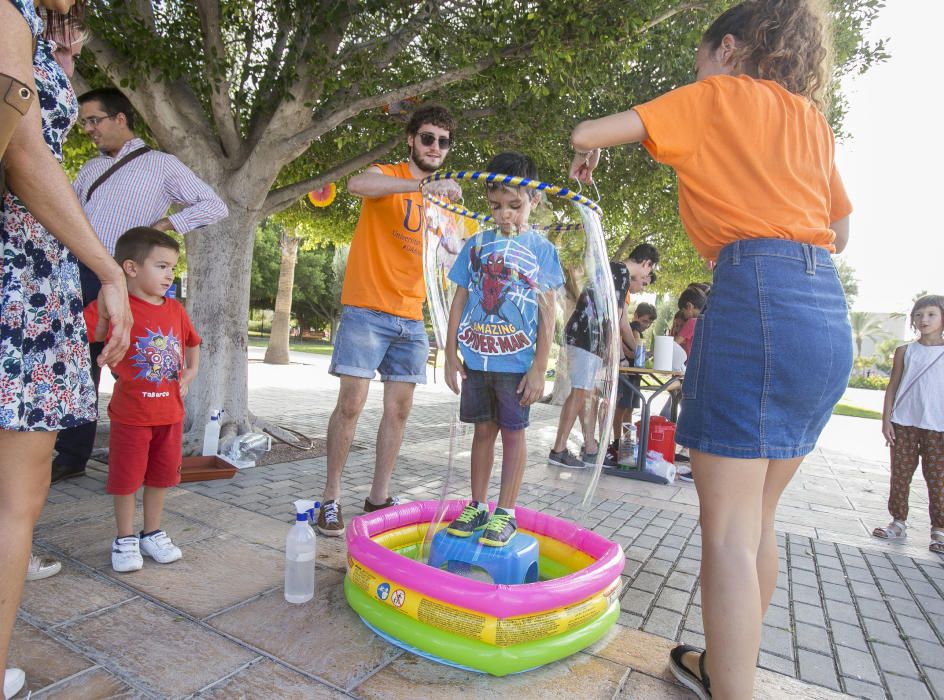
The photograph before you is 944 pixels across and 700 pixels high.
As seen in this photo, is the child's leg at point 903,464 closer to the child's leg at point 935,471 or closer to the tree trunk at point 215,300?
the child's leg at point 935,471

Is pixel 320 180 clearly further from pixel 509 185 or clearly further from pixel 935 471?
pixel 935 471

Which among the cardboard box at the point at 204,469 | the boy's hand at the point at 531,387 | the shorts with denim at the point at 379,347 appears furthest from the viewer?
the cardboard box at the point at 204,469

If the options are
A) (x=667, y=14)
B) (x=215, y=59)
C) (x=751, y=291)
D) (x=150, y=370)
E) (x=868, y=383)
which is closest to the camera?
(x=751, y=291)

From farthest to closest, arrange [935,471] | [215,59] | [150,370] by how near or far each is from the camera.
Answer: [215,59], [935,471], [150,370]

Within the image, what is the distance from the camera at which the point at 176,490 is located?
149 inches

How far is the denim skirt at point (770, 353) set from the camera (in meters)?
1.60

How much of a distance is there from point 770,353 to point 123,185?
338cm

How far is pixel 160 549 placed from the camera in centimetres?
259

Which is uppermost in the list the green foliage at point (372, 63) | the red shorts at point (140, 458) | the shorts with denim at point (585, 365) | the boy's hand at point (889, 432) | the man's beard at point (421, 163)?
the green foliage at point (372, 63)

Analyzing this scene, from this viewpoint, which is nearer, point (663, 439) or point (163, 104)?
point (163, 104)

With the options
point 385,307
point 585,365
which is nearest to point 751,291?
point 585,365

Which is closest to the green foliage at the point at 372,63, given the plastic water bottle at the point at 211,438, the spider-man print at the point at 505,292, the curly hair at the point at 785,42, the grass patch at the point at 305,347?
the plastic water bottle at the point at 211,438

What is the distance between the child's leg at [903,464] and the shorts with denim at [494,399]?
10.9 ft

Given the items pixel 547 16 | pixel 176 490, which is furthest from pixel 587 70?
pixel 176 490
